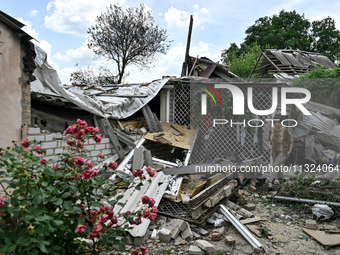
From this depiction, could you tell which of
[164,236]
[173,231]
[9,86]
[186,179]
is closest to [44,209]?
[164,236]

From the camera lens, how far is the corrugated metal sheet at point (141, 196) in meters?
3.44

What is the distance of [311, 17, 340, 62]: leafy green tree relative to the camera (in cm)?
2531

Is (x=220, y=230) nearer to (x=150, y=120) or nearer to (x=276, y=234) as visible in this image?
(x=276, y=234)

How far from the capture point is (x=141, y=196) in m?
4.18

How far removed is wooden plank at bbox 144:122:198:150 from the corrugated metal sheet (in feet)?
4.65

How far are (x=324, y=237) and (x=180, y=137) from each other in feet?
12.3

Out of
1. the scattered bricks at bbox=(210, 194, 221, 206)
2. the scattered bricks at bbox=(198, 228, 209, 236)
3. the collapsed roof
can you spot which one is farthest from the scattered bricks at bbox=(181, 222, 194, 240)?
the collapsed roof

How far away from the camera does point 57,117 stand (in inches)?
219

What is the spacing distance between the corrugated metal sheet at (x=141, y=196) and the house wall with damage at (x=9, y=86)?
2156 millimetres

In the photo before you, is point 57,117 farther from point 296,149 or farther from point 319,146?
point 319,146

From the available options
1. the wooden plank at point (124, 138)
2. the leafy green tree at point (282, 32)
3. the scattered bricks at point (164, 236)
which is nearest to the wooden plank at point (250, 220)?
the scattered bricks at point (164, 236)

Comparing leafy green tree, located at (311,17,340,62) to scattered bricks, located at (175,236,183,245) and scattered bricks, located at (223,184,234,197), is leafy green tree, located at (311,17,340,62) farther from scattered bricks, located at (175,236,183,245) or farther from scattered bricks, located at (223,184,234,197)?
scattered bricks, located at (175,236,183,245)

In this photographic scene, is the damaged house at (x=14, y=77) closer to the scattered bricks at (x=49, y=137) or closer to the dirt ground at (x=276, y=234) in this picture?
the scattered bricks at (x=49, y=137)

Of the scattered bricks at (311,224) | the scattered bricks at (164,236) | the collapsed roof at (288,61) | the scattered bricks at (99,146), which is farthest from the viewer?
the collapsed roof at (288,61)
